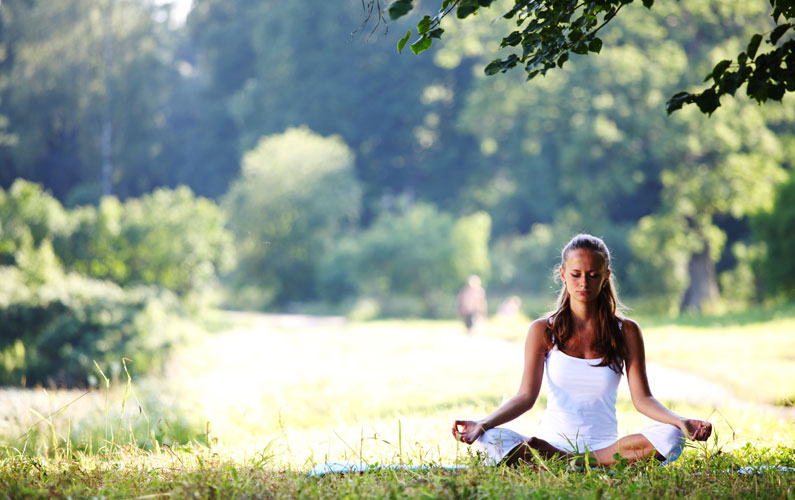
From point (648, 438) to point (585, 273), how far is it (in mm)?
904

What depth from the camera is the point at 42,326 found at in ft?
56.4

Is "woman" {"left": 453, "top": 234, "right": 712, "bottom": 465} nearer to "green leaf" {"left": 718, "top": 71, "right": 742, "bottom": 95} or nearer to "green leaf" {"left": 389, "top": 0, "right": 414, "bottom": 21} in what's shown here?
"green leaf" {"left": 718, "top": 71, "right": 742, "bottom": 95}

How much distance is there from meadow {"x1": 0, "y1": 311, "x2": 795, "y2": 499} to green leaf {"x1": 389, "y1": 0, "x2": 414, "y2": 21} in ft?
6.92

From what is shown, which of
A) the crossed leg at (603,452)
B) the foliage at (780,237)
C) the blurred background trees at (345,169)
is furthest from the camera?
the foliage at (780,237)

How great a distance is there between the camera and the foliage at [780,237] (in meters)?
22.8

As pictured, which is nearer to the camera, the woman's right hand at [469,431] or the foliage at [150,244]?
the woman's right hand at [469,431]

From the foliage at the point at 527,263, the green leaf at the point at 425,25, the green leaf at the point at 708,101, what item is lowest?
the green leaf at the point at 708,101

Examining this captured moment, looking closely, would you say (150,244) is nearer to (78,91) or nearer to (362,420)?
(362,420)

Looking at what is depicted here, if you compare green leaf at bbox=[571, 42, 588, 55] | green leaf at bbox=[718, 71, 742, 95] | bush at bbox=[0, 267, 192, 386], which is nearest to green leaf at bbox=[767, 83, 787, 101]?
green leaf at bbox=[718, 71, 742, 95]

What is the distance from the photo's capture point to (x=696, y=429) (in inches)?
144

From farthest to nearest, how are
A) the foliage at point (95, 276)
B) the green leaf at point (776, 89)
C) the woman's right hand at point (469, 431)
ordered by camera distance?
the foliage at point (95, 276) → the green leaf at point (776, 89) → the woman's right hand at point (469, 431)

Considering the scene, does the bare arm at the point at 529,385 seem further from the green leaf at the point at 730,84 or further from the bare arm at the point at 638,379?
the green leaf at the point at 730,84

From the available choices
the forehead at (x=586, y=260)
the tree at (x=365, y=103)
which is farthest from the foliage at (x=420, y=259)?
the forehead at (x=586, y=260)

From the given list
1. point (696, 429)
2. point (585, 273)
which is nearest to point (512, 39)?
point (585, 273)
